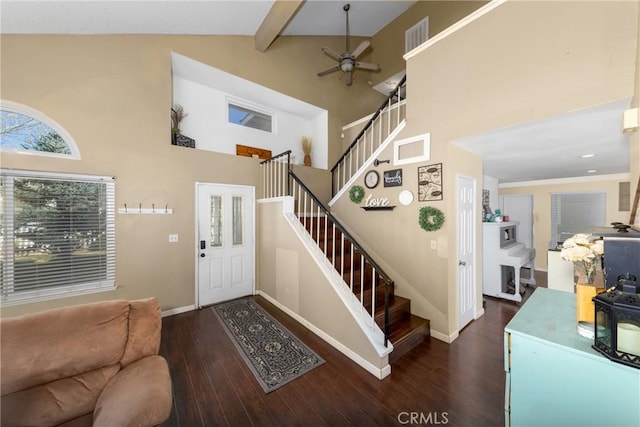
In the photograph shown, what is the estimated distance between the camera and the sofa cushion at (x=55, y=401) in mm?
1245

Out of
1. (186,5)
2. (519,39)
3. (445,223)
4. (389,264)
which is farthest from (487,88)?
(186,5)

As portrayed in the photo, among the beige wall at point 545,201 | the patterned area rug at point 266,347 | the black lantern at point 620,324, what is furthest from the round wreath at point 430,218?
the beige wall at point 545,201

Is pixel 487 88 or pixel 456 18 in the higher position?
pixel 456 18

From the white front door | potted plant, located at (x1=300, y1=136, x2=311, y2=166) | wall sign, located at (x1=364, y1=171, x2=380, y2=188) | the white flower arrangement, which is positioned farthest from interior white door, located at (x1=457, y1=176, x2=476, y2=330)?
the white front door

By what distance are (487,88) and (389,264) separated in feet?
8.17

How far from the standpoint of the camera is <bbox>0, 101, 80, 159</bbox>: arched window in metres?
2.61

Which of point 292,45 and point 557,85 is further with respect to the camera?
point 292,45

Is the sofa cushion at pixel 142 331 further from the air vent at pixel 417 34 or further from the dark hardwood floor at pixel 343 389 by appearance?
the air vent at pixel 417 34

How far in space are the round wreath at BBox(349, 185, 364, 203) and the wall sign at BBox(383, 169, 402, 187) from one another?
1.67ft

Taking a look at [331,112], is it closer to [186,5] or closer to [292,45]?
[292,45]

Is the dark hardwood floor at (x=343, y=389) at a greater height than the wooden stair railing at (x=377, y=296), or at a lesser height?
lesser

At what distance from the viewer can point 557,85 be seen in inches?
82.4

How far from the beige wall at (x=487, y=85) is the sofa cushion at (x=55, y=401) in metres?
3.27

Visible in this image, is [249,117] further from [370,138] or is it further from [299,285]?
[299,285]
